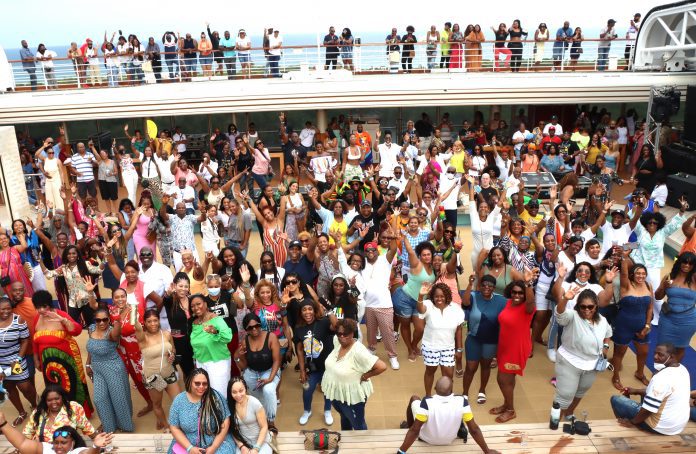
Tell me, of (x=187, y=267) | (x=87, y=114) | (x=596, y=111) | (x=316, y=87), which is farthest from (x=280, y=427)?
(x=596, y=111)

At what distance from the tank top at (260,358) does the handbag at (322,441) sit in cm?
80

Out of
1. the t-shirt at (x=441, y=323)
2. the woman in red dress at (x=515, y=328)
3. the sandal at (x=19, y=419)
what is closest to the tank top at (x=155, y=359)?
the sandal at (x=19, y=419)

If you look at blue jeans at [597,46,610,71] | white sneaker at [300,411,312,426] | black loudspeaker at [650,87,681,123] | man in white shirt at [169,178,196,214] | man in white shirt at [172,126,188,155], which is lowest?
white sneaker at [300,411,312,426]

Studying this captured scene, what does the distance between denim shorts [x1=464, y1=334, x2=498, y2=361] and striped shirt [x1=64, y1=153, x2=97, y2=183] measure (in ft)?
27.0

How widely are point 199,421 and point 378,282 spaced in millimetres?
2489

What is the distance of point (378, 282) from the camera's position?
248 inches

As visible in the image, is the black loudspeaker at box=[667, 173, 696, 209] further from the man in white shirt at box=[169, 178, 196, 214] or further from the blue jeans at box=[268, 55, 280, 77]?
the blue jeans at box=[268, 55, 280, 77]

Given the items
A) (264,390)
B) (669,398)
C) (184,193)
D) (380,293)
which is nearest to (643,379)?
(669,398)

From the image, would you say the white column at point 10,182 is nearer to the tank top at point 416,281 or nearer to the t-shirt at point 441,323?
the tank top at point 416,281

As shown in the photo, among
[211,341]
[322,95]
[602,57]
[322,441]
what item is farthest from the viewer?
[602,57]

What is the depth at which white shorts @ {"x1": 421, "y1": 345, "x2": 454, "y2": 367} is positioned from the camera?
18.1ft

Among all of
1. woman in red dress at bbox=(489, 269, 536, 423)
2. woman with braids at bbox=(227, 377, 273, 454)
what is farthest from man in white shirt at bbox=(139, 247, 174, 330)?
woman in red dress at bbox=(489, 269, 536, 423)

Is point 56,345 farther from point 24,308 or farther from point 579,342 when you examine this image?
point 579,342

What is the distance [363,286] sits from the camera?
6328mm
